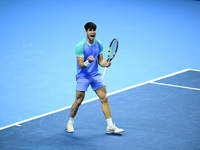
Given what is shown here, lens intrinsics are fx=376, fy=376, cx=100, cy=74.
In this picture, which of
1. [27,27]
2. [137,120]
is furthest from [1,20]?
[137,120]

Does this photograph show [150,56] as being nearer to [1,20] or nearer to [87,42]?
[87,42]

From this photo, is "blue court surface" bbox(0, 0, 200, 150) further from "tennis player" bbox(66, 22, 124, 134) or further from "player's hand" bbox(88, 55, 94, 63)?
"player's hand" bbox(88, 55, 94, 63)

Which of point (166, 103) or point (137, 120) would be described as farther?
point (166, 103)

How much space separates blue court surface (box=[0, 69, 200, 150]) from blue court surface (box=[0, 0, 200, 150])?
0.05 feet

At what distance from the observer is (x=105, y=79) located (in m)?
8.96

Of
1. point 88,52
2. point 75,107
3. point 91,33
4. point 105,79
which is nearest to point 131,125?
point 75,107

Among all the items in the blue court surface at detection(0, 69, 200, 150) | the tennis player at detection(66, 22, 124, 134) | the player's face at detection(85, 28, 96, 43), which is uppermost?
the player's face at detection(85, 28, 96, 43)

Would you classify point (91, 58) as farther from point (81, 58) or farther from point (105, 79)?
point (105, 79)

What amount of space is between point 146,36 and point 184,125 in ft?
23.5

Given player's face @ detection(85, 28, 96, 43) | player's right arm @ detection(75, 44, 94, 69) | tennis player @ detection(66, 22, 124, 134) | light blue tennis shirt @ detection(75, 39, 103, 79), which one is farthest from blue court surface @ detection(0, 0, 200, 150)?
player's face @ detection(85, 28, 96, 43)

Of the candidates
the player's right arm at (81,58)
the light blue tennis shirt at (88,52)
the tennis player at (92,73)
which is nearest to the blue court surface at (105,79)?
the tennis player at (92,73)

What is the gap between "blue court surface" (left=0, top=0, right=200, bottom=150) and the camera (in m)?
5.76

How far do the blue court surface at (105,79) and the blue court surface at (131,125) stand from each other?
14mm

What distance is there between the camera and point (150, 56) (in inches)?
428
